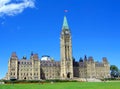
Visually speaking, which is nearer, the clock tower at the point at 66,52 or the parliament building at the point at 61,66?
the parliament building at the point at 61,66

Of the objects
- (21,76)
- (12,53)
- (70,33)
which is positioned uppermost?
(70,33)

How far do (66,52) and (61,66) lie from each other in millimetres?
8715

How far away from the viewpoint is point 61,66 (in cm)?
16825

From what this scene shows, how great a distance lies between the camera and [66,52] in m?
169

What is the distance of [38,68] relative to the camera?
16312 cm

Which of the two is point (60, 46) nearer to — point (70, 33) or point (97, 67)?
point (70, 33)

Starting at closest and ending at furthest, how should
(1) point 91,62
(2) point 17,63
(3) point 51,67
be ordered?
(2) point 17,63 < (3) point 51,67 < (1) point 91,62

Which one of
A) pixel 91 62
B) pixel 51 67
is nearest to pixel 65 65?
pixel 51 67

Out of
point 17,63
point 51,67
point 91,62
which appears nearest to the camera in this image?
point 17,63

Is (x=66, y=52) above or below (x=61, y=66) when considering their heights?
above

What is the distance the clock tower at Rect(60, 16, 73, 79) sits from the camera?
166 metres

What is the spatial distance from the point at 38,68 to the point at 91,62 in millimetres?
38360

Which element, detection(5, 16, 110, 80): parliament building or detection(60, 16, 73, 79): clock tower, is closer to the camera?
detection(5, 16, 110, 80): parliament building

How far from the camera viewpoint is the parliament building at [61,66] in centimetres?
15800
